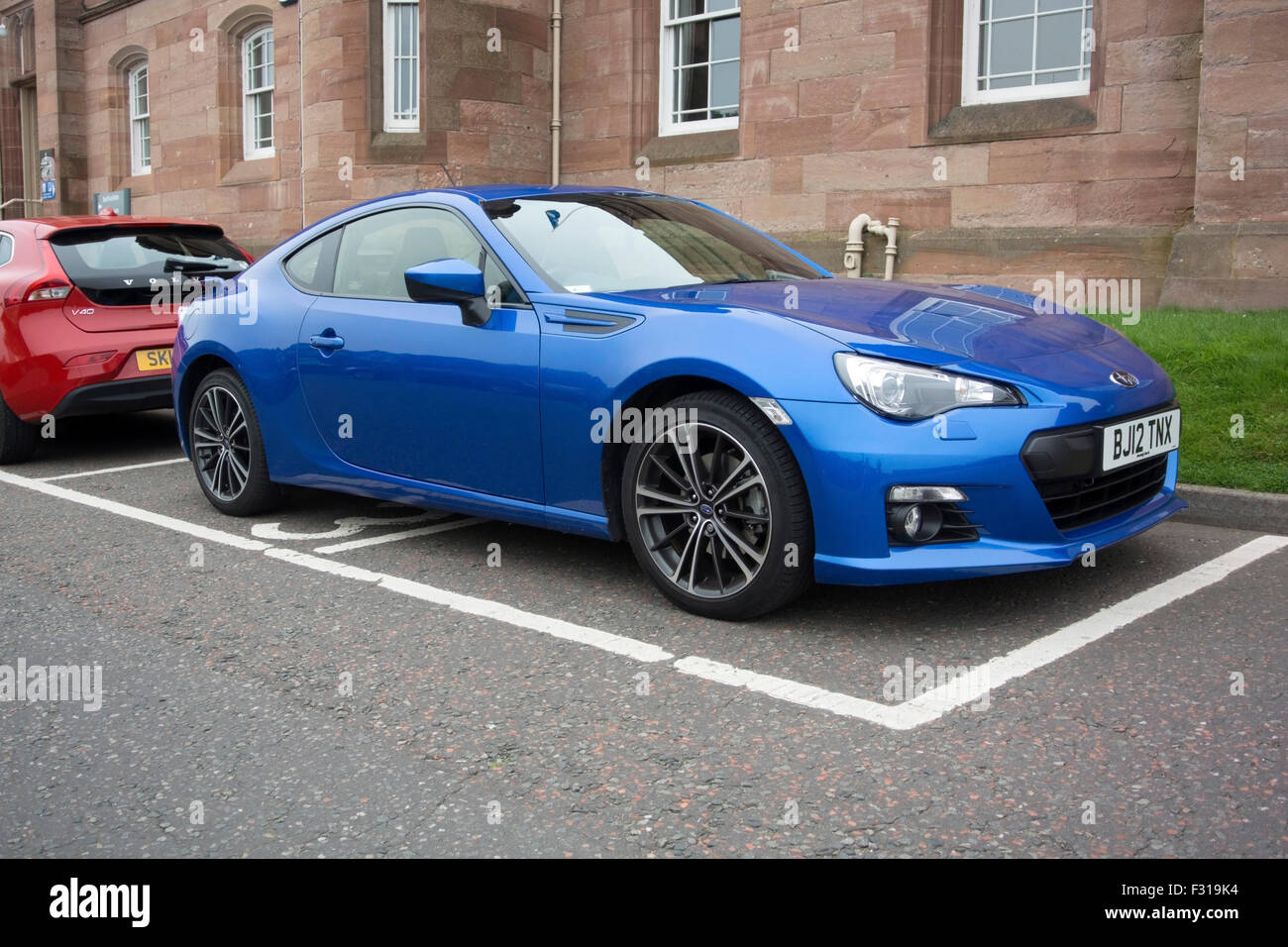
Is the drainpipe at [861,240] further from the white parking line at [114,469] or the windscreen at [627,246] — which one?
the windscreen at [627,246]

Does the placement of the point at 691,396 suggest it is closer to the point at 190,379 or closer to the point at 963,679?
the point at 963,679

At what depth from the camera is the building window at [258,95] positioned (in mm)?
20188

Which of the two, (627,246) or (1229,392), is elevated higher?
(627,246)

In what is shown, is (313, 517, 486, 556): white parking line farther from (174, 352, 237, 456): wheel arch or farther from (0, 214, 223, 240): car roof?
(0, 214, 223, 240): car roof

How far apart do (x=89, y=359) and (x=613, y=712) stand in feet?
18.1

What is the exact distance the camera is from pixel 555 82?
1566 cm

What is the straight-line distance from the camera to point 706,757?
3.20 metres

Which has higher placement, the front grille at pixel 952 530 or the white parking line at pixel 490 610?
the front grille at pixel 952 530

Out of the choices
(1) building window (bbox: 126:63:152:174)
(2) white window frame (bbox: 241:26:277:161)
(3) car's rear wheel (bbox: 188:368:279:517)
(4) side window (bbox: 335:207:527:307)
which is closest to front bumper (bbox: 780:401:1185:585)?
(4) side window (bbox: 335:207:527:307)

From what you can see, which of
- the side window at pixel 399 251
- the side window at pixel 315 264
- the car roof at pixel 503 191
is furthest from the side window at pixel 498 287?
the side window at pixel 315 264

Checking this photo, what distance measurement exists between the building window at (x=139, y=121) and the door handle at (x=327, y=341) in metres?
20.3

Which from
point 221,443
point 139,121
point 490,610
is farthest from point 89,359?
point 139,121
